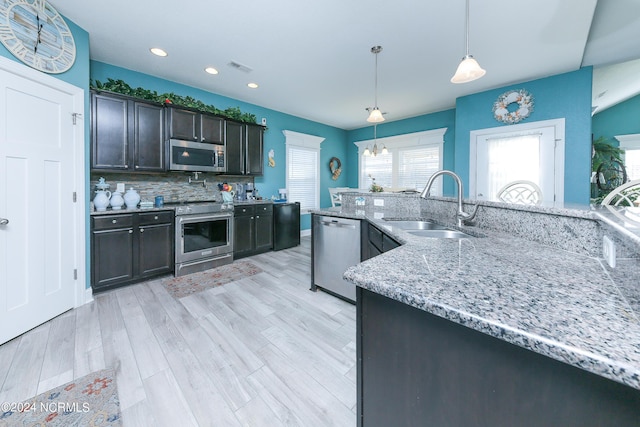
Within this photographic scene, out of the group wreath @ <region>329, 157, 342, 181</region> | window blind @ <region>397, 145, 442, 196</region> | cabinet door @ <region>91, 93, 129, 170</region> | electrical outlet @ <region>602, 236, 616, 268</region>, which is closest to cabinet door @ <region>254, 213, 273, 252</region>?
cabinet door @ <region>91, 93, 129, 170</region>

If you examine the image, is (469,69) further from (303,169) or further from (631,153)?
(631,153)

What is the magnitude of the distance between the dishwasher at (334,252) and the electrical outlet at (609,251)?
167 centimetres

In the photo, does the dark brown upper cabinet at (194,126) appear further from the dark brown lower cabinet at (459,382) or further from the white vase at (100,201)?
the dark brown lower cabinet at (459,382)

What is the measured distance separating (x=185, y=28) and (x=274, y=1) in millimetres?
1056

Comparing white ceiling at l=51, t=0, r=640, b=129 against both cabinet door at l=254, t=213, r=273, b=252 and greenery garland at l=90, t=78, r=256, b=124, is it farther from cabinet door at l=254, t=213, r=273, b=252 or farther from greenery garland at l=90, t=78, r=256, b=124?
cabinet door at l=254, t=213, r=273, b=252

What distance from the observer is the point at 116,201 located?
3.01 meters

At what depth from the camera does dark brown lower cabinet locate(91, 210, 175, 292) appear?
2.70m

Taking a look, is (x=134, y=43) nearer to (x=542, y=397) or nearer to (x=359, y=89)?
(x=359, y=89)

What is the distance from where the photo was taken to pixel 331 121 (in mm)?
6156

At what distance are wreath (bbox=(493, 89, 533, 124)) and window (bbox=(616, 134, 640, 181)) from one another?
4.18 m

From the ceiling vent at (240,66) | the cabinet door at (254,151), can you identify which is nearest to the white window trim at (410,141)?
the cabinet door at (254,151)

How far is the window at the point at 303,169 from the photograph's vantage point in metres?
5.61

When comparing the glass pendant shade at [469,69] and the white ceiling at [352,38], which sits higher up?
the white ceiling at [352,38]

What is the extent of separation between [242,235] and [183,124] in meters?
1.83
